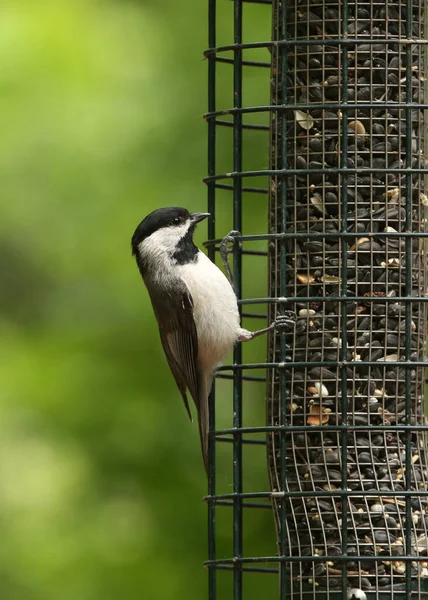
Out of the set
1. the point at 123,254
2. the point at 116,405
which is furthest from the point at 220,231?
the point at 116,405

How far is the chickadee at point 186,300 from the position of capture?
31.8ft

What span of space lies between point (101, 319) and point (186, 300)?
1771 millimetres

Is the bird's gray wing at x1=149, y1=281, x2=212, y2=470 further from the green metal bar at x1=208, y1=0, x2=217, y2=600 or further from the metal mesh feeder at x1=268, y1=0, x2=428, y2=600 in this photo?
the metal mesh feeder at x1=268, y1=0, x2=428, y2=600

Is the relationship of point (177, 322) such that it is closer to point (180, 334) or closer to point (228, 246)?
point (180, 334)

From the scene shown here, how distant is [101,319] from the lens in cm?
1157

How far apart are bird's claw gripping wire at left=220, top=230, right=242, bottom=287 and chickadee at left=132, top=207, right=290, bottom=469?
3.7 inches

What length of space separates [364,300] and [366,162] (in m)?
0.84

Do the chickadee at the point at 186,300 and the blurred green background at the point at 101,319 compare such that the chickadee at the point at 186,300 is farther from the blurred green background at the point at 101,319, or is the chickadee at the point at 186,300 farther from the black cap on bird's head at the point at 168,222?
the blurred green background at the point at 101,319

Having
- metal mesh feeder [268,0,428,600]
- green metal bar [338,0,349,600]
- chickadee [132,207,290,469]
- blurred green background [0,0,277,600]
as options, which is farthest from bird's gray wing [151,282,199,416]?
green metal bar [338,0,349,600]

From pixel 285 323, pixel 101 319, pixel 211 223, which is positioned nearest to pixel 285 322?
pixel 285 323

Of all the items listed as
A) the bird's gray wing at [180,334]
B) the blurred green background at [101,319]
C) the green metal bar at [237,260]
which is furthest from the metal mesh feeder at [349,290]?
the blurred green background at [101,319]

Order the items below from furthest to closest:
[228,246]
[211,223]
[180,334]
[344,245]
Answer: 1. [180,334]
2. [228,246]
3. [211,223]
4. [344,245]

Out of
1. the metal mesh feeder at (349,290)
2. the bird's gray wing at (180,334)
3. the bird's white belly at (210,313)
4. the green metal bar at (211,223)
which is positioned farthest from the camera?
the bird's gray wing at (180,334)

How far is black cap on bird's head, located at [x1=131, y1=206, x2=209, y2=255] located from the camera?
9766 mm
